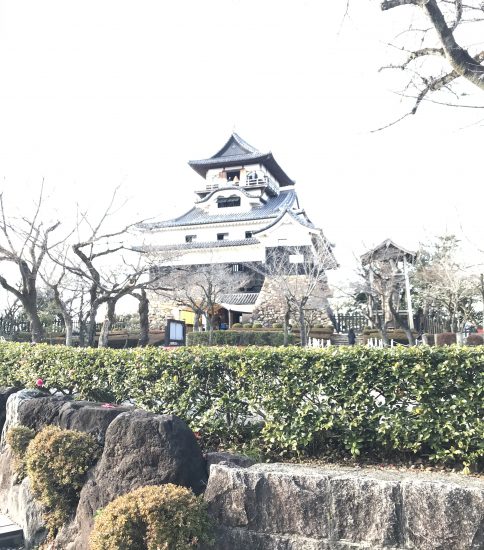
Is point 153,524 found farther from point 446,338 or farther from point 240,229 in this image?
point 240,229

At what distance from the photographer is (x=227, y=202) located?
46.9 meters

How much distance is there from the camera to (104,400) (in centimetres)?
644

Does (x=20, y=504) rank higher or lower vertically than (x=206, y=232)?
lower

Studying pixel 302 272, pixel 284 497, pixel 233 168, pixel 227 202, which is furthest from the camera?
pixel 233 168

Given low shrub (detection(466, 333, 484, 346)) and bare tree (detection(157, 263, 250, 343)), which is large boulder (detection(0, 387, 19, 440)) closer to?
bare tree (detection(157, 263, 250, 343))

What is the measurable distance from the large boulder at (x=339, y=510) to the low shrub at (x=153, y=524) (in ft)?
0.80

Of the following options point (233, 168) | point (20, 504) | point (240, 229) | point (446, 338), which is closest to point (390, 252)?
point (446, 338)

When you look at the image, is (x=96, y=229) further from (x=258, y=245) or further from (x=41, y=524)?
(x=258, y=245)

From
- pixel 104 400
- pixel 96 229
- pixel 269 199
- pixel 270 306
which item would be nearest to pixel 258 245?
pixel 270 306

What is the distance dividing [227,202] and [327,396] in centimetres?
4288

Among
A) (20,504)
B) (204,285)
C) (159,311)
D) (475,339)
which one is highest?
(204,285)

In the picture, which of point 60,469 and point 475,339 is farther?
point 475,339

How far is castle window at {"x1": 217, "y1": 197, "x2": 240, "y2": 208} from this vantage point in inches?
1836

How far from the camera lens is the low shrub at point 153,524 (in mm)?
3531
